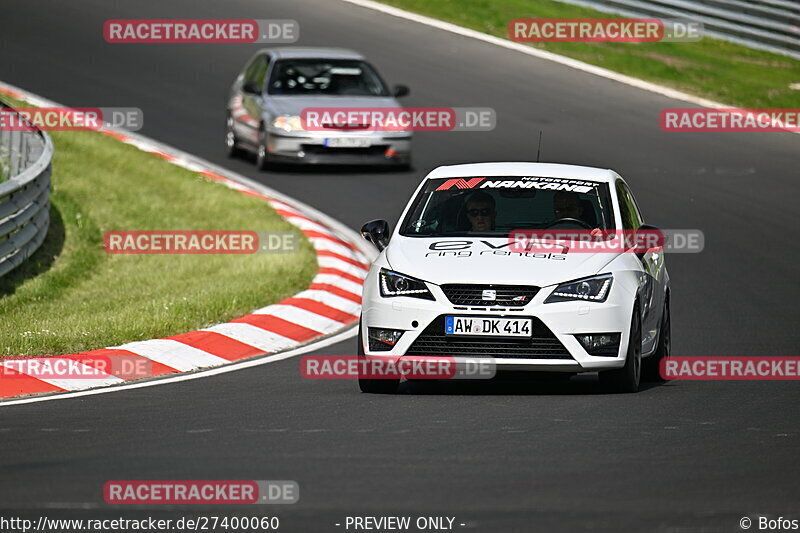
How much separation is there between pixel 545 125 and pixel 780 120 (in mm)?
3793

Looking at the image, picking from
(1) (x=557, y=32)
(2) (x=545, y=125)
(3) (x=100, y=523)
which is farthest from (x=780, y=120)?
(3) (x=100, y=523)

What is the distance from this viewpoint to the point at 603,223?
10.7m

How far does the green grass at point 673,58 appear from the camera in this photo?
26938mm

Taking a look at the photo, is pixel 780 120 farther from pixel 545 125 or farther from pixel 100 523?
pixel 100 523

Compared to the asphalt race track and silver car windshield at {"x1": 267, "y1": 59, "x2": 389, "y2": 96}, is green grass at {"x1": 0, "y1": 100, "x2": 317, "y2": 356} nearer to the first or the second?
the asphalt race track

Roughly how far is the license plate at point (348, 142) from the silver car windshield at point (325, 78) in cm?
99

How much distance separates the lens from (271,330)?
1298 cm

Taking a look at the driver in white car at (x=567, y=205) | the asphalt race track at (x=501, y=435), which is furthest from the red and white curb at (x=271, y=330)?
the driver in white car at (x=567, y=205)
